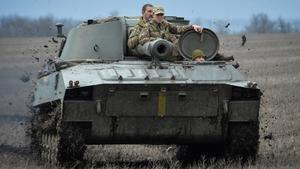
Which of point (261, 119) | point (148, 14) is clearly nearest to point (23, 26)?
point (261, 119)

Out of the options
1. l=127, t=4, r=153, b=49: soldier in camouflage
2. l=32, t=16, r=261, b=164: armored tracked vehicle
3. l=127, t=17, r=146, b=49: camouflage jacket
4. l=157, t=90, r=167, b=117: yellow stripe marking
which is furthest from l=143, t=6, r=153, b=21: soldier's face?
l=157, t=90, r=167, b=117: yellow stripe marking

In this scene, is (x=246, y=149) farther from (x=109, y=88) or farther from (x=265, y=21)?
(x=265, y=21)

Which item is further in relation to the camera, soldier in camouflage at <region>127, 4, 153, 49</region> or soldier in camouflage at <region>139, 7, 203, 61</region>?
soldier in camouflage at <region>127, 4, 153, 49</region>

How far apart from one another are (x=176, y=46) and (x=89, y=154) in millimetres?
2202

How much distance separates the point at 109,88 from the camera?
11273 mm

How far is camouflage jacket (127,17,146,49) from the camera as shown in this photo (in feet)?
41.7

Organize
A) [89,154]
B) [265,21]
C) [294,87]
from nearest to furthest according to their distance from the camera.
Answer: [89,154] → [294,87] → [265,21]

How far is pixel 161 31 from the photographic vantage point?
12844mm

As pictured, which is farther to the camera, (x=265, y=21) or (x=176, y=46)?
(x=265, y=21)

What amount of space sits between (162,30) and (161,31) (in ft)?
0.15

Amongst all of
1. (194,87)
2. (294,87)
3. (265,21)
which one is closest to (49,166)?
(194,87)

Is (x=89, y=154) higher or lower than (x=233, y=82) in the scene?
lower

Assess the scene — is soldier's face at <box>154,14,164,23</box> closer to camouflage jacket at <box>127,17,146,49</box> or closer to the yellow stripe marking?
camouflage jacket at <box>127,17,146,49</box>

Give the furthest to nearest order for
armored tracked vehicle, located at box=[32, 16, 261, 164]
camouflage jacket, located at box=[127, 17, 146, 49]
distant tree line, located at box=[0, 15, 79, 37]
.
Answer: distant tree line, located at box=[0, 15, 79, 37] < camouflage jacket, located at box=[127, 17, 146, 49] < armored tracked vehicle, located at box=[32, 16, 261, 164]
